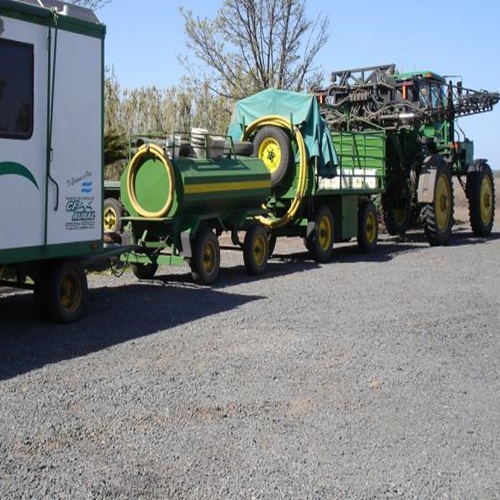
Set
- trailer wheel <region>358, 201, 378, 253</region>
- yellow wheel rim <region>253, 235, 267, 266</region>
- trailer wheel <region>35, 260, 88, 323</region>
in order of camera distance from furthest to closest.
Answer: trailer wheel <region>358, 201, 378, 253</region>
yellow wheel rim <region>253, 235, 267, 266</region>
trailer wheel <region>35, 260, 88, 323</region>

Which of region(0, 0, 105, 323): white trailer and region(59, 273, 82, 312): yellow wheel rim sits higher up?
region(0, 0, 105, 323): white trailer

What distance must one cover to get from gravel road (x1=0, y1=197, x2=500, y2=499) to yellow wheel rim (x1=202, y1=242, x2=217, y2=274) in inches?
35.3

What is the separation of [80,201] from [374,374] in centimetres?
392

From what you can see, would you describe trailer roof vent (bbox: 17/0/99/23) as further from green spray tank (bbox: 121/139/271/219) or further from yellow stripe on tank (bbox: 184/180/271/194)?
yellow stripe on tank (bbox: 184/180/271/194)

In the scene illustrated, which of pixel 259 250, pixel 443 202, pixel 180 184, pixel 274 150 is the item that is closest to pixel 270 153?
pixel 274 150

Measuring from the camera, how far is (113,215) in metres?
13.3

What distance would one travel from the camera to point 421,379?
7.06 m

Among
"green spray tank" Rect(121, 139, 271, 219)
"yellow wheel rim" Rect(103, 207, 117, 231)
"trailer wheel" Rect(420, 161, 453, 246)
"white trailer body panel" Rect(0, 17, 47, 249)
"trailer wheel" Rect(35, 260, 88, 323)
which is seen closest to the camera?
"white trailer body panel" Rect(0, 17, 47, 249)

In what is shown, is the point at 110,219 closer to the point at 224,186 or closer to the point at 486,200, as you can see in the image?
the point at 224,186

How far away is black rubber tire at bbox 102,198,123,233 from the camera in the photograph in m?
13.1

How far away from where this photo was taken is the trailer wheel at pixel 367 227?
56.9ft

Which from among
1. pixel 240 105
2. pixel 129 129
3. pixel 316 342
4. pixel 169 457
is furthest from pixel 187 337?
pixel 129 129

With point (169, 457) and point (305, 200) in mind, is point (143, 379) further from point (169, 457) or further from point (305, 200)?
point (305, 200)

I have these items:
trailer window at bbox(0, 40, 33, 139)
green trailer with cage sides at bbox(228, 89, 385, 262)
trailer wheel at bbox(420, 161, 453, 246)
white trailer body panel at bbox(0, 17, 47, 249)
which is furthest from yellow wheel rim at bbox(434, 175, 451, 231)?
trailer window at bbox(0, 40, 33, 139)
